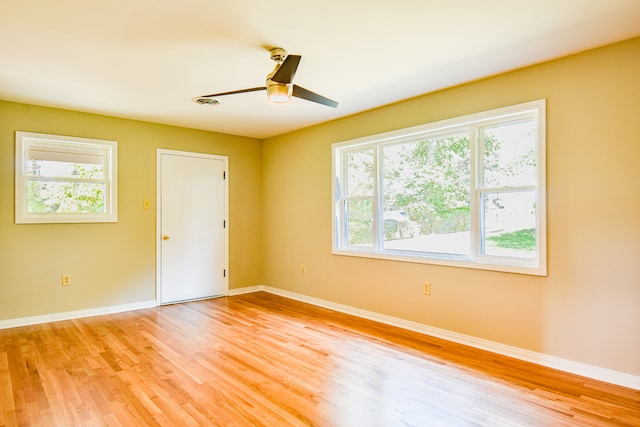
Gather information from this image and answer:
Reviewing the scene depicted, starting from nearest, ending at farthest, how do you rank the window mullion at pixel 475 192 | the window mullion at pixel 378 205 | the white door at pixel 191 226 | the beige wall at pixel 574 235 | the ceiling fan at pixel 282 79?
the ceiling fan at pixel 282 79
the beige wall at pixel 574 235
the window mullion at pixel 475 192
the window mullion at pixel 378 205
the white door at pixel 191 226

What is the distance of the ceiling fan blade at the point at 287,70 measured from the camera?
7.71 ft

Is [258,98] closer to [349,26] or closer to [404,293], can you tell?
[349,26]

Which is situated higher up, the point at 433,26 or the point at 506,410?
the point at 433,26

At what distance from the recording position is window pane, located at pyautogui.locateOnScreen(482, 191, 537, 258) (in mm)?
3041

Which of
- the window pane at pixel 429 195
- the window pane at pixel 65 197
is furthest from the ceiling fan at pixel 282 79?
the window pane at pixel 65 197

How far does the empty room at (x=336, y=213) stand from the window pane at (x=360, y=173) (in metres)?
0.02

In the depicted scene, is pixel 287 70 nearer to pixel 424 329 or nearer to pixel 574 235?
pixel 574 235

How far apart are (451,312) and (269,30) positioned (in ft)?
9.36

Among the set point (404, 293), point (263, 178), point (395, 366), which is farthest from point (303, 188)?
point (395, 366)

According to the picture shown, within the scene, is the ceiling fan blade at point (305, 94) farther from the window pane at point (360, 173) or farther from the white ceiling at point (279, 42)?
the window pane at point (360, 173)

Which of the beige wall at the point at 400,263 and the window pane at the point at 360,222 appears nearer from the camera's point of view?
the beige wall at the point at 400,263

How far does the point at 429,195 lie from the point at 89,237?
3.94m

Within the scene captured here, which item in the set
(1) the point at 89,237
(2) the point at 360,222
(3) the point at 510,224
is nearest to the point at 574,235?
(3) the point at 510,224

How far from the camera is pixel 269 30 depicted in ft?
7.87
